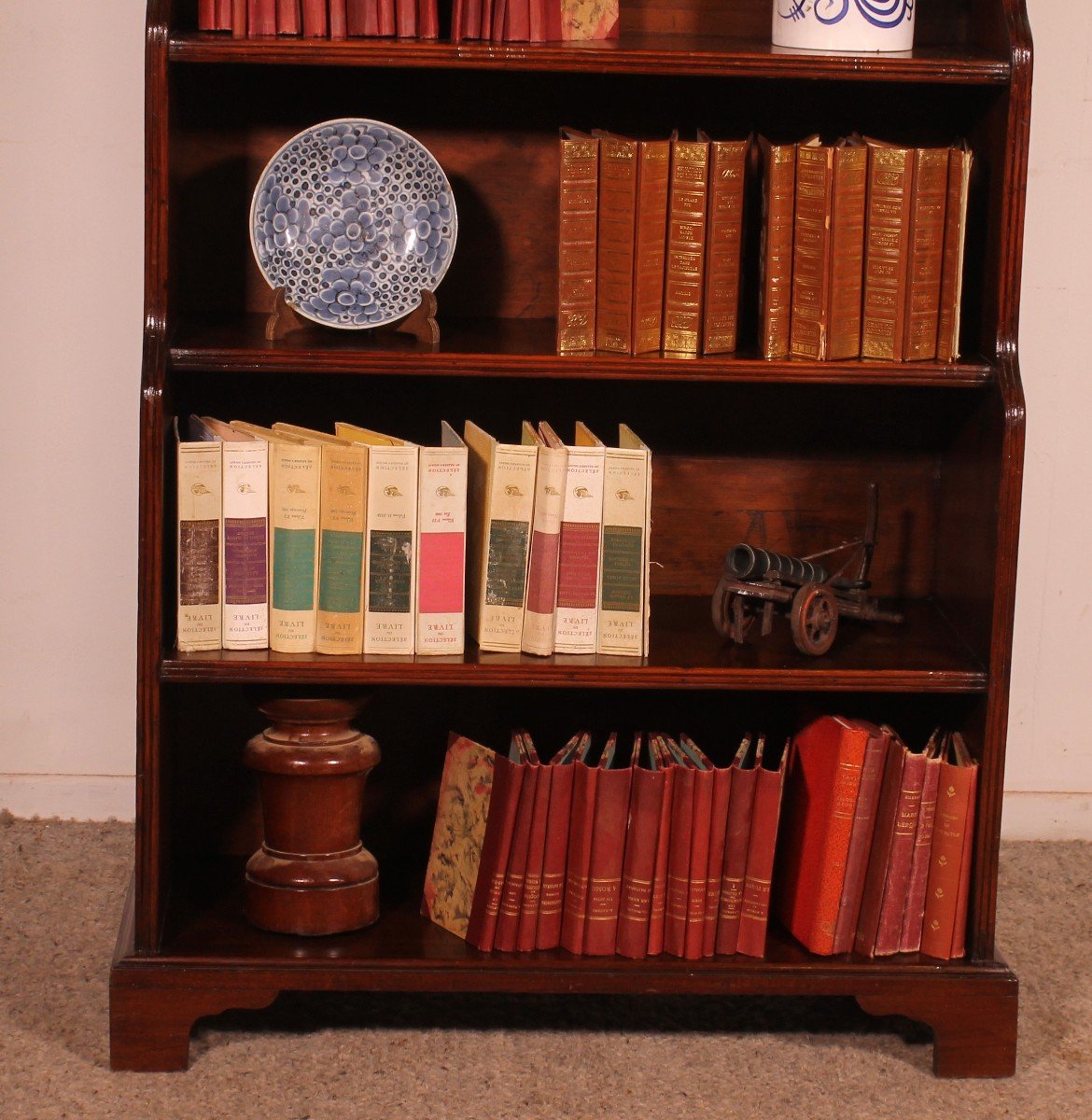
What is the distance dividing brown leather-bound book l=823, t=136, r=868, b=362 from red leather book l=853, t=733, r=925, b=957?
1.73 feet

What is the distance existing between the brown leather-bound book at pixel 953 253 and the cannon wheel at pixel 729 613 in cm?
41

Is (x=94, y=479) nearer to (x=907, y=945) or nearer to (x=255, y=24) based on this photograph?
(x=255, y=24)

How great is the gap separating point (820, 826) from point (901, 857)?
0.11 metres

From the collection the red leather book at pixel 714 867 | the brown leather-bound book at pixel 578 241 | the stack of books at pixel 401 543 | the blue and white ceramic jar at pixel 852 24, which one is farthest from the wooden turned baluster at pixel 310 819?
the blue and white ceramic jar at pixel 852 24

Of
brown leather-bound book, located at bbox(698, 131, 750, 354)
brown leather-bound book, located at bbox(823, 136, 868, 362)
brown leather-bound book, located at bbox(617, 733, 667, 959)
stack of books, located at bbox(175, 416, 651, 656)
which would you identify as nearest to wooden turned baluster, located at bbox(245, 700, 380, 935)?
stack of books, located at bbox(175, 416, 651, 656)

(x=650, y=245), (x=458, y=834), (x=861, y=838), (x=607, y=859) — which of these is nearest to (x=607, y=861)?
(x=607, y=859)

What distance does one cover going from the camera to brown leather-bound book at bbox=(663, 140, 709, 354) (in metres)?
1.88

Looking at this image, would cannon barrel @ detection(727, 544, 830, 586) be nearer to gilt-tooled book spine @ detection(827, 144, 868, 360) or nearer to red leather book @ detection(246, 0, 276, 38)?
gilt-tooled book spine @ detection(827, 144, 868, 360)

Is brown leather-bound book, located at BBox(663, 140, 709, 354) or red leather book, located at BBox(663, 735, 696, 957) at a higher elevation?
brown leather-bound book, located at BBox(663, 140, 709, 354)

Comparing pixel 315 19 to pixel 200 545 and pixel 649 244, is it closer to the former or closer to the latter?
pixel 649 244

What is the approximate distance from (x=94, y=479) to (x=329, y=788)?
29.4 inches

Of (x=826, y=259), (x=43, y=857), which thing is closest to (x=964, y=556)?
(x=826, y=259)

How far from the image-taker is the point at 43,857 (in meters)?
2.50

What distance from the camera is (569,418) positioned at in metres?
2.27
